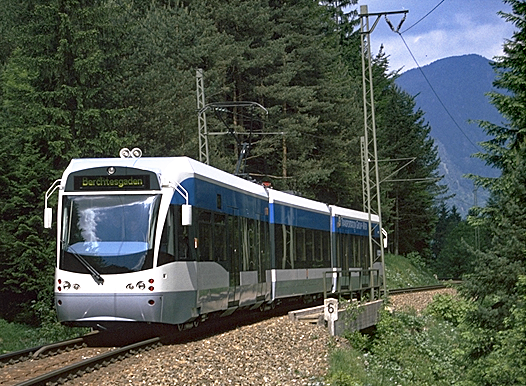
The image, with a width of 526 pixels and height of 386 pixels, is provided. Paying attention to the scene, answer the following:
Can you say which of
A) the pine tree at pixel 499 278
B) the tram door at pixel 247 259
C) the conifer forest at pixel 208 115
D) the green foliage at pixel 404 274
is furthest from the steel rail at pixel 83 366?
the green foliage at pixel 404 274

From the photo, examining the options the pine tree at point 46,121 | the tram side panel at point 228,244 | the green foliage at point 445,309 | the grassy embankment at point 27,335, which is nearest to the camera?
the tram side panel at point 228,244

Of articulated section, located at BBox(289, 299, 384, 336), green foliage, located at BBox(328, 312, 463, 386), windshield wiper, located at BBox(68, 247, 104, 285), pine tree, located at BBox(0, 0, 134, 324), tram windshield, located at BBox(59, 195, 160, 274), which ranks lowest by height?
green foliage, located at BBox(328, 312, 463, 386)

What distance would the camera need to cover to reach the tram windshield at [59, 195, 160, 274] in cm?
1481

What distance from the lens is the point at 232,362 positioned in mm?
13211


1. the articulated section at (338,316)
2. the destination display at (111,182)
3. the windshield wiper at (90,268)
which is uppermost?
the destination display at (111,182)

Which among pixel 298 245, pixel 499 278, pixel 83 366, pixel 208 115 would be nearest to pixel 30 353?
pixel 83 366

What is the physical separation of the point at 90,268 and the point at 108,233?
2.08 ft

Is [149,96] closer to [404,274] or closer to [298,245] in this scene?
[298,245]

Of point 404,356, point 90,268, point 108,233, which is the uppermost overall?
point 108,233

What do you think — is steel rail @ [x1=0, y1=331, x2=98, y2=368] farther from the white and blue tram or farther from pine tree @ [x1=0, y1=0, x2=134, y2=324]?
pine tree @ [x1=0, y1=0, x2=134, y2=324]

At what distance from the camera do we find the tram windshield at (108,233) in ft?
48.6

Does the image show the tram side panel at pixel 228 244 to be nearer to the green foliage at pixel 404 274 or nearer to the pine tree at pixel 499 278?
the pine tree at pixel 499 278

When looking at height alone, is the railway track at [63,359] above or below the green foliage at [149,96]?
below

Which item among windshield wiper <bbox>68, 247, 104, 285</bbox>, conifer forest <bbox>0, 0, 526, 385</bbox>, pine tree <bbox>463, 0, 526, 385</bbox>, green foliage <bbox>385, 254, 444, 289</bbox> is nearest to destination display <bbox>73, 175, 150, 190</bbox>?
windshield wiper <bbox>68, 247, 104, 285</bbox>
